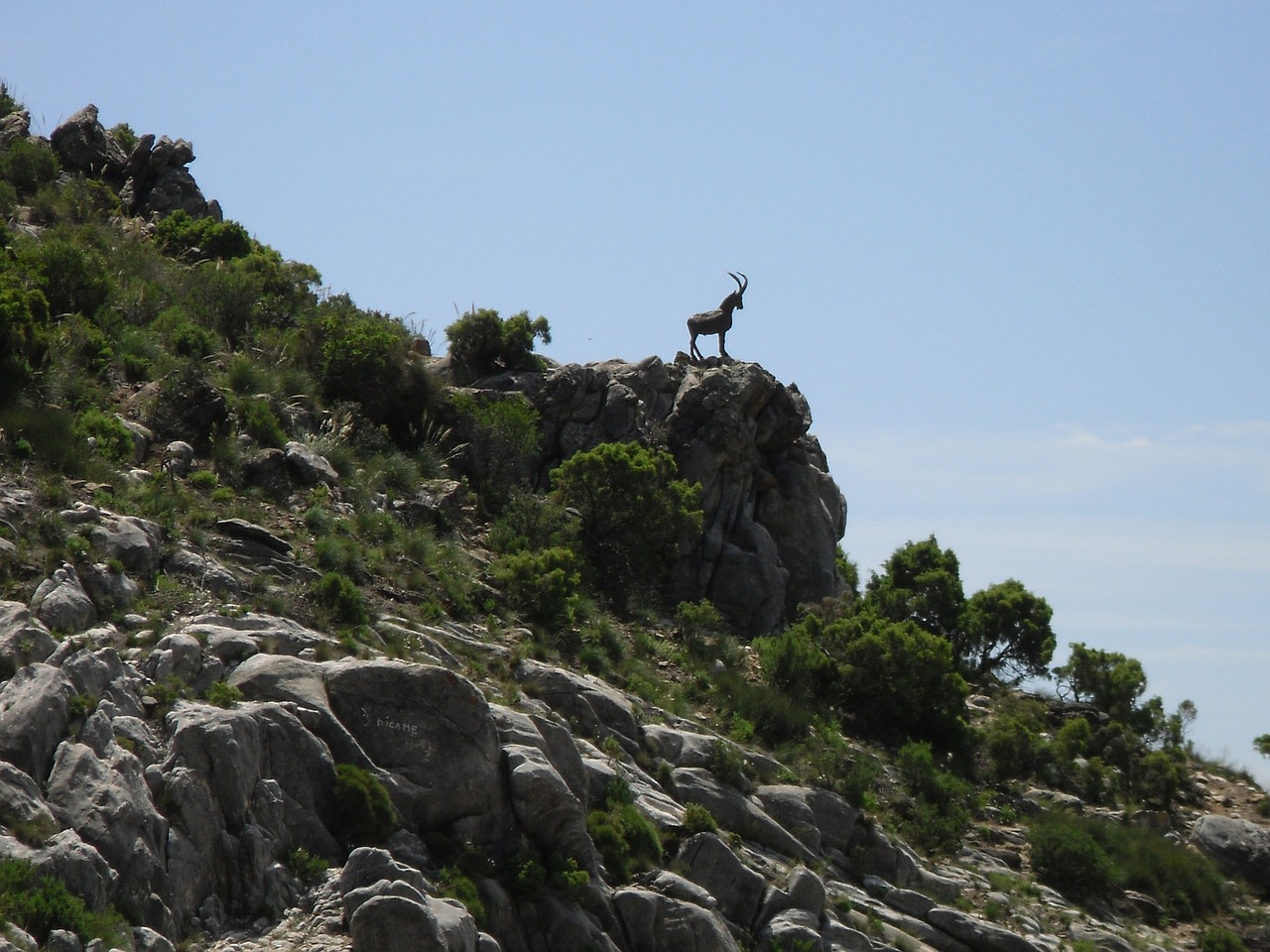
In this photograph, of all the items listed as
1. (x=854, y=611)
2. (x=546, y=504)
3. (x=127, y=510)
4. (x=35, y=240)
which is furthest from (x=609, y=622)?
(x=35, y=240)

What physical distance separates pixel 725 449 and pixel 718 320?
461 centimetres

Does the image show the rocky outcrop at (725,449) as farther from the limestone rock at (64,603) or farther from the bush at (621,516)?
the limestone rock at (64,603)

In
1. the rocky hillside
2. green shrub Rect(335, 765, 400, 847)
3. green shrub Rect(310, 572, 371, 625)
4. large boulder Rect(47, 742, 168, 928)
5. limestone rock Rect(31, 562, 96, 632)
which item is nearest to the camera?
large boulder Rect(47, 742, 168, 928)

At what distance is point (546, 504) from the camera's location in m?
29.2

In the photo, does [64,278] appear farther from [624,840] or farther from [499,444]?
[624,840]

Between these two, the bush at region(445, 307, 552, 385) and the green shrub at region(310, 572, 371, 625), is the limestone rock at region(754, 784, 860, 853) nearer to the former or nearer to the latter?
the green shrub at region(310, 572, 371, 625)

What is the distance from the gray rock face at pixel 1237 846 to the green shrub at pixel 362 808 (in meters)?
19.8

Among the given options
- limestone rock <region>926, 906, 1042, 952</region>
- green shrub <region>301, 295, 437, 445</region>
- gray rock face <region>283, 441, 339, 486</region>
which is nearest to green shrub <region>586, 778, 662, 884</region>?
limestone rock <region>926, 906, 1042, 952</region>

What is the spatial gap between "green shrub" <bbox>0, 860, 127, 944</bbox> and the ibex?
26516 millimetres

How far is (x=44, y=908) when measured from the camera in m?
11.5

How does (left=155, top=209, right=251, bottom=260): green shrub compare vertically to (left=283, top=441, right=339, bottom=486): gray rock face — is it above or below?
above

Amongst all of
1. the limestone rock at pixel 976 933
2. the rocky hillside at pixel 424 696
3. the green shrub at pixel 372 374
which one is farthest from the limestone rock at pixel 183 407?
the limestone rock at pixel 976 933

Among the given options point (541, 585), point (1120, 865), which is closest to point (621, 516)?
point (541, 585)

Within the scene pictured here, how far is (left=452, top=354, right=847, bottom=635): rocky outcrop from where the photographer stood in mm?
32188
